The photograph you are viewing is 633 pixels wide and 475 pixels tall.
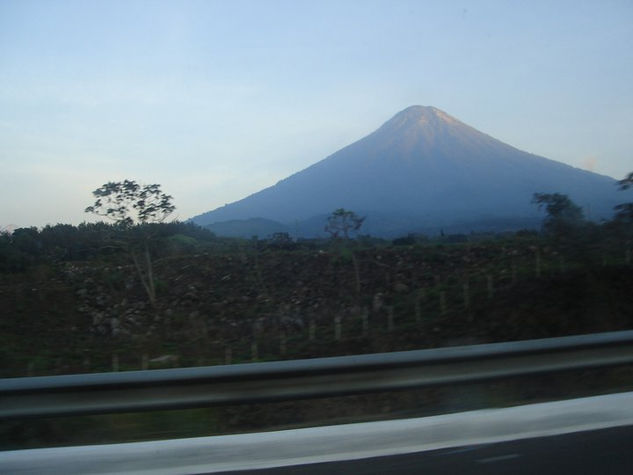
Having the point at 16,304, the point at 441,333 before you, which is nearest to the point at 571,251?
the point at 441,333

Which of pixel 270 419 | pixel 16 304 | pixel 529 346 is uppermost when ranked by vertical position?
pixel 16 304

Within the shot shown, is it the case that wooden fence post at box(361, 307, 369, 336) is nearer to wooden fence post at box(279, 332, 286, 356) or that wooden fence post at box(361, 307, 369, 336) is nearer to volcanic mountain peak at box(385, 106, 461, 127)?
wooden fence post at box(279, 332, 286, 356)

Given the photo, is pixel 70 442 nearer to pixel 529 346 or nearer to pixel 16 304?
pixel 529 346

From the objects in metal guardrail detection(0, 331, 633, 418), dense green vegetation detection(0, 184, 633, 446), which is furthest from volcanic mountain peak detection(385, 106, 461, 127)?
metal guardrail detection(0, 331, 633, 418)

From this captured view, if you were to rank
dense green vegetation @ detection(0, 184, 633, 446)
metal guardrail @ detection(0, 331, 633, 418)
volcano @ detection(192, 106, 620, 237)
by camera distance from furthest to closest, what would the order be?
volcano @ detection(192, 106, 620, 237)
dense green vegetation @ detection(0, 184, 633, 446)
metal guardrail @ detection(0, 331, 633, 418)

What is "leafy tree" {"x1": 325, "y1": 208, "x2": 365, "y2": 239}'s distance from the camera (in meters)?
14.6

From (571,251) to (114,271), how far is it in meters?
9.32

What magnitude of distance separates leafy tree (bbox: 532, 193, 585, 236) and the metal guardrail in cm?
762

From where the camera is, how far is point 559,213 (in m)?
13.0

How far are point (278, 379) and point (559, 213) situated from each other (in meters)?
9.98

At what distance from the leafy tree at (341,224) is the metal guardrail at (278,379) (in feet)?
30.5

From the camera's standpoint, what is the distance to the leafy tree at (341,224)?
1462 cm

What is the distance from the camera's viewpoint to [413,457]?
4277 millimetres

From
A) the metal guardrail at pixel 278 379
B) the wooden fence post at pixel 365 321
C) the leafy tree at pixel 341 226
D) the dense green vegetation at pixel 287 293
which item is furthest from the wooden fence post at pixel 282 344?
the metal guardrail at pixel 278 379
